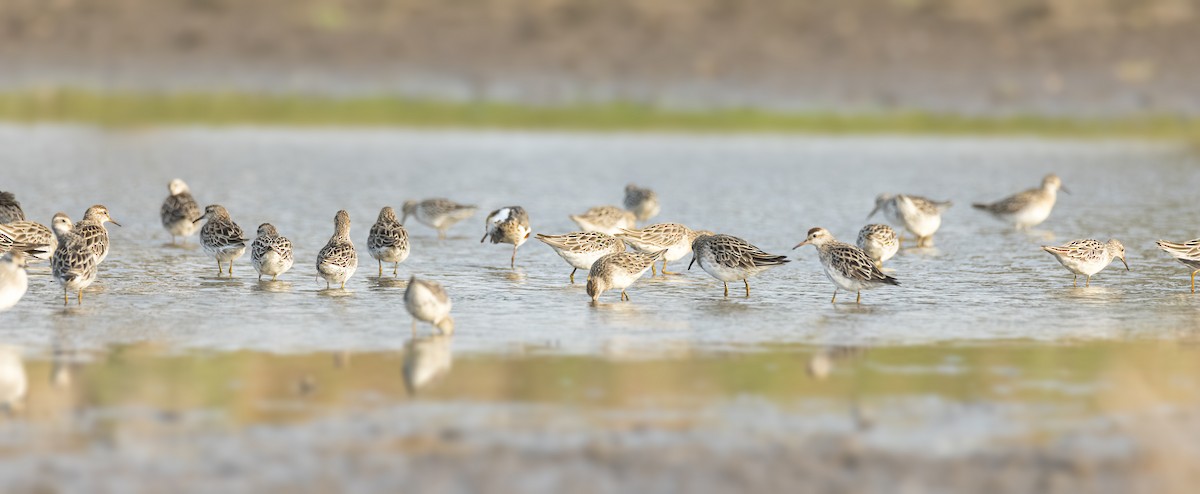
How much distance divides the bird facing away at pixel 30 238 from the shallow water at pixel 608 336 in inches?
13.1

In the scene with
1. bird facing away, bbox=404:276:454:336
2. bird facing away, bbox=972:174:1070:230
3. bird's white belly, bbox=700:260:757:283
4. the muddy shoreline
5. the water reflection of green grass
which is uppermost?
the muddy shoreline

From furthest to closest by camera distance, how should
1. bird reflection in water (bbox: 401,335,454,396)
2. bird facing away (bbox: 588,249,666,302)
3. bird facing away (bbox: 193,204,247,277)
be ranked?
bird facing away (bbox: 193,204,247,277) → bird facing away (bbox: 588,249,666,302) → bird reflection in water (bbox: 401,335,454,396)

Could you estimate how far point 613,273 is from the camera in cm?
1578

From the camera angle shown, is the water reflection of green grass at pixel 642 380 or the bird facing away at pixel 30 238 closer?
the water reflection of green grass at pixel 642 380

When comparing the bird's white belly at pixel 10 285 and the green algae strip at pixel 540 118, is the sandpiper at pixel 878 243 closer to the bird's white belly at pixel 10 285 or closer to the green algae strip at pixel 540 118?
the bird's white belly at pixel 10 285

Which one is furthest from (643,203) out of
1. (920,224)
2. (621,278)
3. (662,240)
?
(621,278)

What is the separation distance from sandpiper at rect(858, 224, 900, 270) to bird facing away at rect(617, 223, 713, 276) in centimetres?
204

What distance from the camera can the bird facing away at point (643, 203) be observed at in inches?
905

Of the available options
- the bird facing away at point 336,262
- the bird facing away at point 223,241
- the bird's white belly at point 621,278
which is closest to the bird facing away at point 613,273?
the bird's white belly at point 621,278

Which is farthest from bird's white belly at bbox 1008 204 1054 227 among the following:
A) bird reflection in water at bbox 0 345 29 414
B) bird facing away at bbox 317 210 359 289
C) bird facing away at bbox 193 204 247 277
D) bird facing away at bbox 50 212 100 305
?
bird reflection in water at bbox 0 345 29 414

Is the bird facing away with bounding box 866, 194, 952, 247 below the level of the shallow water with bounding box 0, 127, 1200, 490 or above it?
above

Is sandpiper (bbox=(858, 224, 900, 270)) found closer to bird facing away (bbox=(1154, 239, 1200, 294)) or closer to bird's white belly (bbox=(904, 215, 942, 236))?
bird's white belly (bbox=(904, 215, 942, 236))

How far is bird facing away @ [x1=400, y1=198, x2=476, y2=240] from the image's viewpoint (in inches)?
864

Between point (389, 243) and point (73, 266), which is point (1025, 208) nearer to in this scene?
point (389, 243)
